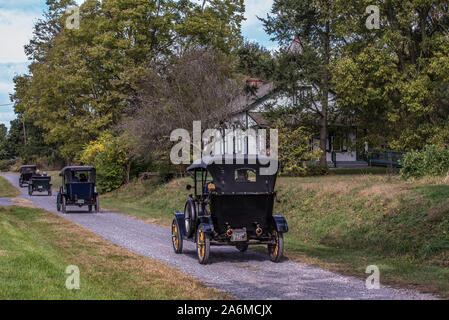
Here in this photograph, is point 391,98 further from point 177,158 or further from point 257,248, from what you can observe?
point 257,248

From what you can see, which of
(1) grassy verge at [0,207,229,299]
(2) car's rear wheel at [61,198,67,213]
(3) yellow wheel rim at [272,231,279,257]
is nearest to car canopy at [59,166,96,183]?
(2) car's rear wheel at [61,198,67,213]

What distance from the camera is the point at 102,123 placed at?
42.1 metres

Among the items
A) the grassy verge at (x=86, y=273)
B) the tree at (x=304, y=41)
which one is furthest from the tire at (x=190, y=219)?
the tree at (x=304, y=41)

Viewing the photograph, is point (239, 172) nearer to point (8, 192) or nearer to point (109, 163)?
point (109, 163)

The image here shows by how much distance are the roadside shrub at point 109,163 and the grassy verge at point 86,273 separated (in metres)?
23.3

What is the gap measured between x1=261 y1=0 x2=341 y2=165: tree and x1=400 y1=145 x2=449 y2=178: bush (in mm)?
14673

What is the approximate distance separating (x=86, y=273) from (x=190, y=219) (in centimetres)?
372

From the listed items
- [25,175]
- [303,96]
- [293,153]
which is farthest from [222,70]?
[25,175]

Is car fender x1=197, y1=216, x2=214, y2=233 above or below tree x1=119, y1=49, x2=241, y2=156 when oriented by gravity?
below

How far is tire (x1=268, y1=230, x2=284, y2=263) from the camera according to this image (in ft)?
39.9

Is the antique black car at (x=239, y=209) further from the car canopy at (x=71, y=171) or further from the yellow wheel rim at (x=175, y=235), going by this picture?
the car canopy at (x=71, y=171)

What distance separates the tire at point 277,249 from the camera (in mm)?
12148

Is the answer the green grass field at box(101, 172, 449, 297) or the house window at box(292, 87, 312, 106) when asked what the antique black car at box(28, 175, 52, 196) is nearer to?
the house window at box(292, 87, 312, 106)

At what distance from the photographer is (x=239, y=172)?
12.6 metres
